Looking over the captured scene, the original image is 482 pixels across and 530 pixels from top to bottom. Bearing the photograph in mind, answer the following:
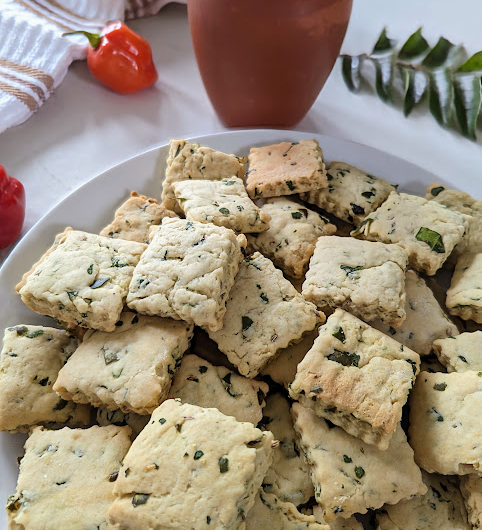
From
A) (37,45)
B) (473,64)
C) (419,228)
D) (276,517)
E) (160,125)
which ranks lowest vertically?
(276,517)

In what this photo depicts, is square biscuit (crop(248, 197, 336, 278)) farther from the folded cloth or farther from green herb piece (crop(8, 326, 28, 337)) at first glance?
the folded cloth

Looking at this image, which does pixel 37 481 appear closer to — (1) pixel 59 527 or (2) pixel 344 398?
(1) pixel 59 527

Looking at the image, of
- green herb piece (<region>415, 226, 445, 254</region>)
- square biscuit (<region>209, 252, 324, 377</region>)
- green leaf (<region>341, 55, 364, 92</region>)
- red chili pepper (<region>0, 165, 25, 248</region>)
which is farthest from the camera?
green leaf (<region>341, 55, 364, 92</region>)

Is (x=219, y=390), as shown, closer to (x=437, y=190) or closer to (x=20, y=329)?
(x=20, y=329)

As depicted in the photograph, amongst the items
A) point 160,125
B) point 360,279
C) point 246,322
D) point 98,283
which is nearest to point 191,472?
point 246,322

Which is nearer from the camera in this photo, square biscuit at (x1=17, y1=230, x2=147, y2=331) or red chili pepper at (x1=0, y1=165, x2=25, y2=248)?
square biscuit at (x1=17, y1=230, x2=147, y2=331)

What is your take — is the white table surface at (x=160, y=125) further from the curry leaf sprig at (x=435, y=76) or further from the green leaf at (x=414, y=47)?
the green leaf at (x=414, y=47)

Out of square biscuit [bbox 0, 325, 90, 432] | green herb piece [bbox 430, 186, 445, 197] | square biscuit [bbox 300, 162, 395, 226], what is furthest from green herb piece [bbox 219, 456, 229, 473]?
green herb piece [bbox 430, 186, 445, 197]
